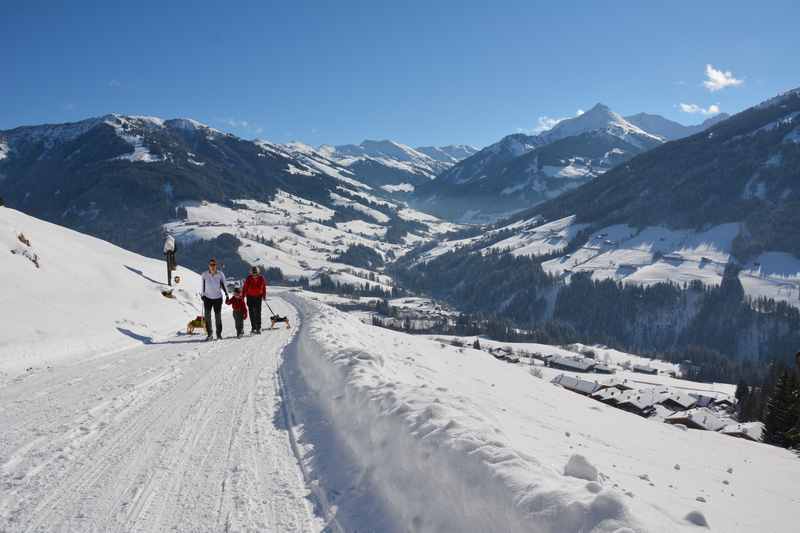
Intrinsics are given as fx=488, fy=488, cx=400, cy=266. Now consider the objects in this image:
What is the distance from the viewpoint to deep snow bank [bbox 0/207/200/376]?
14602 millimetres

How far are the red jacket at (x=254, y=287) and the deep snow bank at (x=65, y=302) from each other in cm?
420

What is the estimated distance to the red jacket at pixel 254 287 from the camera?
20548mm

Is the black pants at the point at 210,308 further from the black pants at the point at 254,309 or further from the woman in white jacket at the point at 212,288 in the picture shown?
the black pants at the point at 254,309

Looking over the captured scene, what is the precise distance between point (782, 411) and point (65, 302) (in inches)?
2000

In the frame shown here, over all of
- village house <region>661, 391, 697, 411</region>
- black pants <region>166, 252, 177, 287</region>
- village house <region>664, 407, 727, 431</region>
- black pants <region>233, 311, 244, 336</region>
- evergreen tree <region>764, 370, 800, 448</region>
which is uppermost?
black pants <region>166, 252, 177, 287</region>

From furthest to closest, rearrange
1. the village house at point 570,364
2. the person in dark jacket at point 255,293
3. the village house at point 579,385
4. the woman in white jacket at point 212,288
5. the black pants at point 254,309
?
1. the village house at point 570,364
2. the village house at point 579,385
3. the black pants at point 254,309
4. the person in dark jacket at point 255,293
5. the woman in white jacket at point 212,288

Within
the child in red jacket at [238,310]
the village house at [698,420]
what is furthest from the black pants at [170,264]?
the village house at [698,420]

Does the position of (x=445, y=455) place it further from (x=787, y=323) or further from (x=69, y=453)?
(x=787, y=323)

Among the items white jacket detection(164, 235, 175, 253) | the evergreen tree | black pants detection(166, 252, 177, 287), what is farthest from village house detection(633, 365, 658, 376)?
white jacket detection(164, 235, 175, 253)

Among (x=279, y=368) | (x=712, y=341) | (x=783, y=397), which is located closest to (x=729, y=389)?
(x=783, y=397)

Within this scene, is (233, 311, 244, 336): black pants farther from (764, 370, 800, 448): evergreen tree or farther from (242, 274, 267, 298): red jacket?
(764, 370, 800, 448): evergreen tree

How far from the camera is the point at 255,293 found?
21.1 m

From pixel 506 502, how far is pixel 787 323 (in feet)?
701

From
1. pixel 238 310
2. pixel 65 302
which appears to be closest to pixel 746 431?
pixel 238 310
